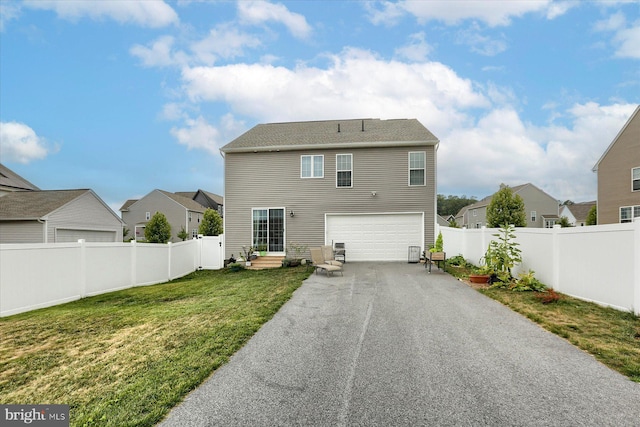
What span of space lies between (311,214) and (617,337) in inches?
437

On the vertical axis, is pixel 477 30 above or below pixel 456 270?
above

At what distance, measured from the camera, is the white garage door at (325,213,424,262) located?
554 inches

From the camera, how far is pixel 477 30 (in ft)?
35.6

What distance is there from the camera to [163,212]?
36062 millimetres

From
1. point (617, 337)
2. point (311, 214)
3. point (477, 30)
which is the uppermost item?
point (477, 30)

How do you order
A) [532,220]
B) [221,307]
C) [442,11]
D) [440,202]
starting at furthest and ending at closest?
[440,202]
[532,220]
[442,11]
[221,307]

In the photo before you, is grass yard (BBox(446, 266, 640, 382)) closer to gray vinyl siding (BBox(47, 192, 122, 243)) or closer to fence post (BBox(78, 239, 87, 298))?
fence post (BBox(78, 239, 87, 298))

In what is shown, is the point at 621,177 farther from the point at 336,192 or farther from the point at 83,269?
the point at 83,269

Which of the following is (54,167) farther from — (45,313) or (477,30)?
(477,30)

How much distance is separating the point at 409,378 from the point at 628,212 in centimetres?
2201

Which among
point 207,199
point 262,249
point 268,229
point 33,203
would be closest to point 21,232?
point 33,203

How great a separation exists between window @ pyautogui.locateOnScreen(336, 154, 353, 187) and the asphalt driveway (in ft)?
29.9

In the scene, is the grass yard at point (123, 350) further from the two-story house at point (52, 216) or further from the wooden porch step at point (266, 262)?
the two-story house at point (52, 216)

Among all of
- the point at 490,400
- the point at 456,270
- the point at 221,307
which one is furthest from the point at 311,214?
the point at 490,400
